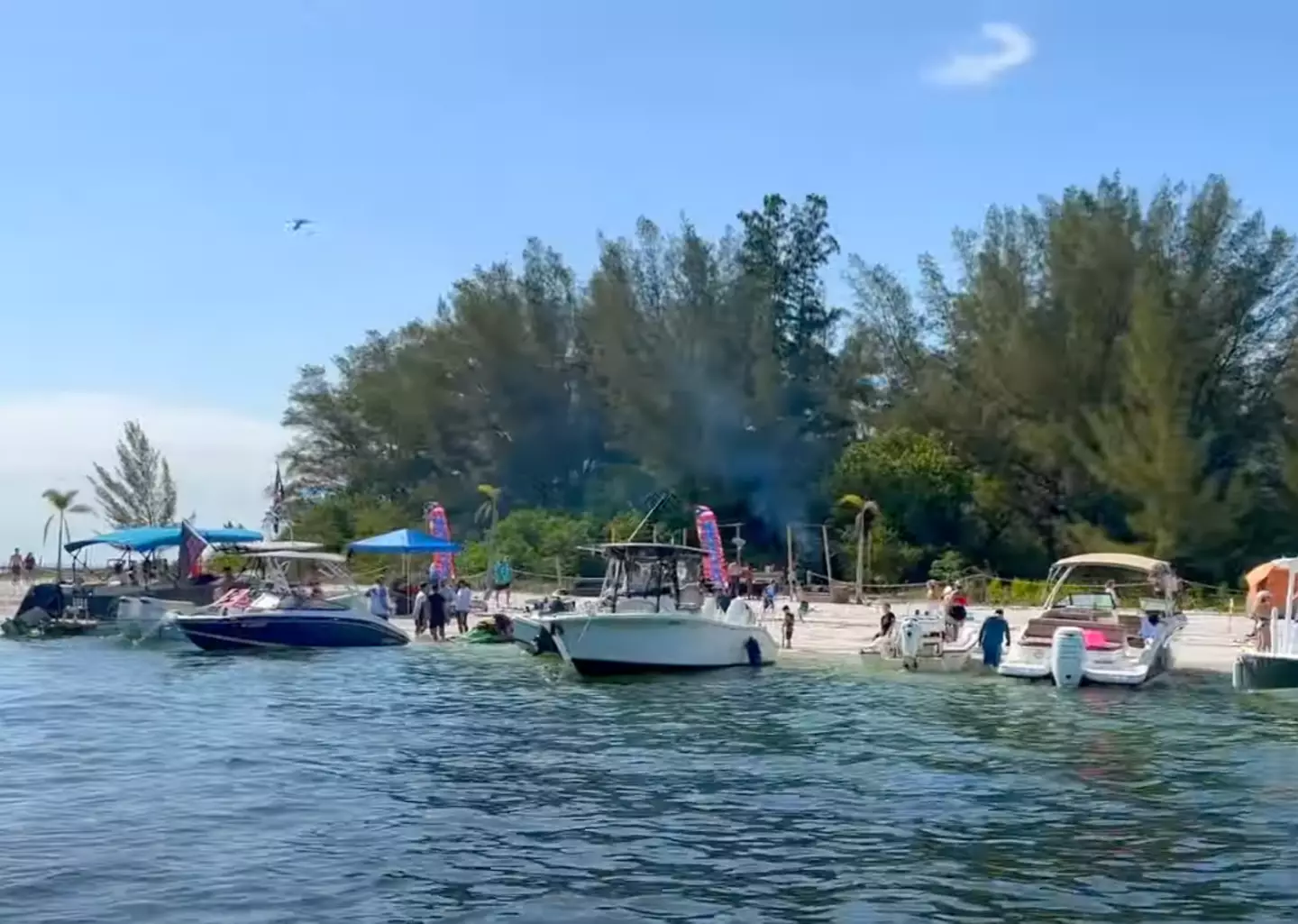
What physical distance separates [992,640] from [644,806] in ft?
55.4

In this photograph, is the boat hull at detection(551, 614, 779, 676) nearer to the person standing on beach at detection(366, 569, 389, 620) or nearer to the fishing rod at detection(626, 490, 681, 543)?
the fishing rod at detection(626, 490, 681, 543)

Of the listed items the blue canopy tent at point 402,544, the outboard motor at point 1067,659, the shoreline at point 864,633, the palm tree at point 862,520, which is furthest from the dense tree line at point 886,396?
the outboard motor at point 1067,659

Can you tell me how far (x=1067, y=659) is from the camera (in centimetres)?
2728

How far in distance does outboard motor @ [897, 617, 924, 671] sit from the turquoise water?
3.82 meters

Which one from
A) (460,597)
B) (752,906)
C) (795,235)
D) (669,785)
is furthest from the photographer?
(795,235)

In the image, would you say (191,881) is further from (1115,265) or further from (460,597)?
(1115,265)

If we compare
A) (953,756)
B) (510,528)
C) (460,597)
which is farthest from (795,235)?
(953,756)

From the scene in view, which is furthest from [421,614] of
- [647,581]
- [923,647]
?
[923,647]

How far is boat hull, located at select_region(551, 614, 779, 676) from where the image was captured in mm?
29109

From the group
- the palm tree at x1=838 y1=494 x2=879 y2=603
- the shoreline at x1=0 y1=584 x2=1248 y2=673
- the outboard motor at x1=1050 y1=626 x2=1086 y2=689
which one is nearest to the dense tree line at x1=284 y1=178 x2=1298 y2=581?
the palm tree at x1=838 y1=494 x2=879 y2=603

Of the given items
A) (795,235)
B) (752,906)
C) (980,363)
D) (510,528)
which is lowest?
(752,906)

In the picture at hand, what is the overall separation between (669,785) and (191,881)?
603 centimetres

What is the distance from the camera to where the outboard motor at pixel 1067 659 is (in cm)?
2730

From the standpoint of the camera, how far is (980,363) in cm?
5544
